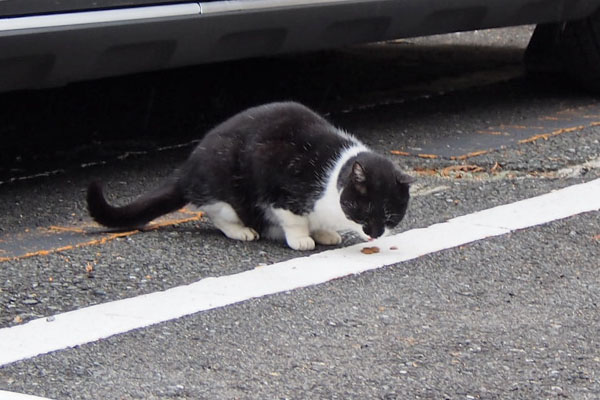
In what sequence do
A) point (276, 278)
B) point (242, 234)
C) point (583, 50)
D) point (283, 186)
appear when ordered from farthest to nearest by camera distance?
point (583, 50) < point (242, 234) < point (283, 186) < point (276, 278)

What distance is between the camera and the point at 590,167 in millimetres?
5441

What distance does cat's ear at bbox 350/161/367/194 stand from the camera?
4.33 m

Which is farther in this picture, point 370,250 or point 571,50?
point 571,50

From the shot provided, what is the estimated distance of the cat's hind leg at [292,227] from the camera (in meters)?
4.45

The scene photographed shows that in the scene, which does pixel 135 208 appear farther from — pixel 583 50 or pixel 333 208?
pixel 583 50

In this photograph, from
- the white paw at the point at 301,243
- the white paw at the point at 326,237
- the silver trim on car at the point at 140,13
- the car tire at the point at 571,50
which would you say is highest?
the silver trim on car at the point at 140,13

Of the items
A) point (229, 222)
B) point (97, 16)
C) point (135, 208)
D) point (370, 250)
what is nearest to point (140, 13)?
point (97, 16)

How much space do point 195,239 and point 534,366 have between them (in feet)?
5.55

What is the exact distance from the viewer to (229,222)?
4.56m

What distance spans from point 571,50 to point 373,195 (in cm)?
322

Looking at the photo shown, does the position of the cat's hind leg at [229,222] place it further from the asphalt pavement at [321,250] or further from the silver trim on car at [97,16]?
the silver trim on car at [97,16]

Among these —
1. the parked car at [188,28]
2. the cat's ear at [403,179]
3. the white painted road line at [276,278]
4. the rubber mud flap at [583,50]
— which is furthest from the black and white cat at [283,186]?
the rubber mud flap at [583,50]

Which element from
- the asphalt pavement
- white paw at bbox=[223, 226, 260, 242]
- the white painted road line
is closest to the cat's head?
the white painted road line

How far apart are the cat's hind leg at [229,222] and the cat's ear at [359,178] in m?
0.47
